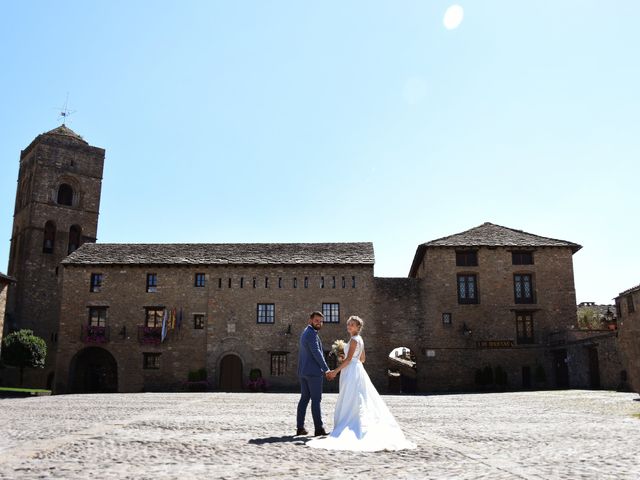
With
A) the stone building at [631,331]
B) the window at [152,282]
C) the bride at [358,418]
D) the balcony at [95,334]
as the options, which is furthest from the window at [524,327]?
the bride at [358,418]

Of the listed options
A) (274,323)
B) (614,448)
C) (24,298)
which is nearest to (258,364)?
(274,323)

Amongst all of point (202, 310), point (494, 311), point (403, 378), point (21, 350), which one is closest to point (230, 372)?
point (202, 310)

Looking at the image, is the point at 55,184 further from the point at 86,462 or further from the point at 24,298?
the point at 86,462

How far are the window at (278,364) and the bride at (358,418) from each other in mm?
24700

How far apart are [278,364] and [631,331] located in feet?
71.7

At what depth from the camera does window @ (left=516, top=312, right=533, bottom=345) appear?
3228 centimetres

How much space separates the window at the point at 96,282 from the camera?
3434cm

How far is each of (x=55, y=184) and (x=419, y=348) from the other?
104 feet

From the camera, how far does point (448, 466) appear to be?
562 centimetres

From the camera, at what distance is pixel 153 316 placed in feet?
111

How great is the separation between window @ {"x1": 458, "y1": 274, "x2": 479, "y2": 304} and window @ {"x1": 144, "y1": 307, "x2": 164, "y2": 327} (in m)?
18.1

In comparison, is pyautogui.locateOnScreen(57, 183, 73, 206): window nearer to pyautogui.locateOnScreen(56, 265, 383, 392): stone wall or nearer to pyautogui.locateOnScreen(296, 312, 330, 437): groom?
pyautogui.locateOnScreen(56, 265, 383, 392): stone wall

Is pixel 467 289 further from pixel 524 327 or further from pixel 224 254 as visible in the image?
pixel 224 254

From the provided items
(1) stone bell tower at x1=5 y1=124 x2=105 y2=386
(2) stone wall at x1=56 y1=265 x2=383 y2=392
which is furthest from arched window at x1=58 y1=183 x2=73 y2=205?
(2) stone wall at x1=56 y1=265 x2=383 y2=392
